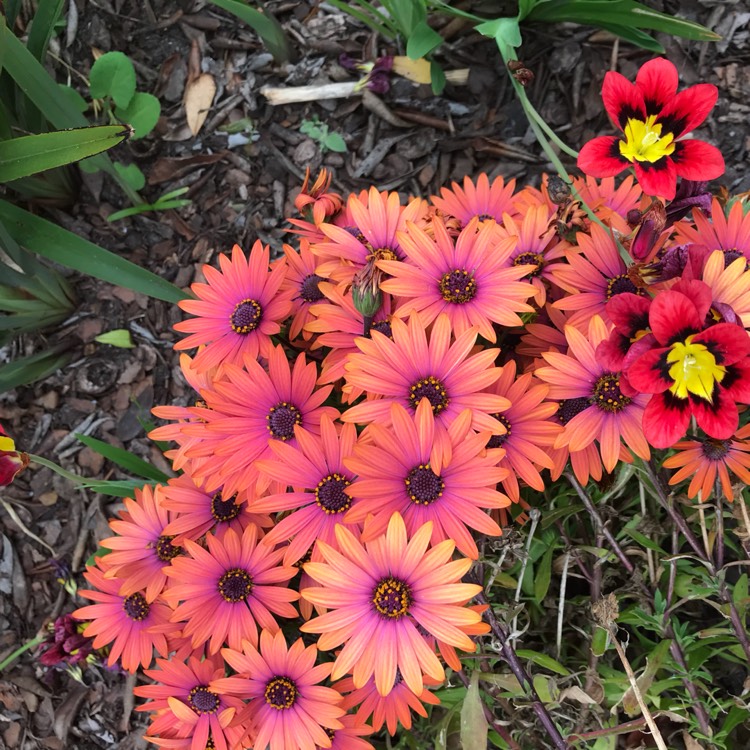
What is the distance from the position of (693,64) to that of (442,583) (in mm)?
1574

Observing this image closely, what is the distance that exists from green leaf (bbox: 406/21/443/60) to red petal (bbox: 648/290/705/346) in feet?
3.12

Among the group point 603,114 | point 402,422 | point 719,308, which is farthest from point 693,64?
point 402,422

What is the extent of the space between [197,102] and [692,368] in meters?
1.59

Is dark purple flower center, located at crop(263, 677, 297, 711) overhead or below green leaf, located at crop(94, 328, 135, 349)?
overhead

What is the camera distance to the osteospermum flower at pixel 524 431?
95 cm

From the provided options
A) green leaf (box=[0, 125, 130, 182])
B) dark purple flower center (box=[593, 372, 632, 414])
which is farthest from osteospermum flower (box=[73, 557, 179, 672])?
dark purple flower center (box=[593, 372, 632, 414])

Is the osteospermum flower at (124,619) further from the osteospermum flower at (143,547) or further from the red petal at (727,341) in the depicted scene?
the red petal at (727,341)

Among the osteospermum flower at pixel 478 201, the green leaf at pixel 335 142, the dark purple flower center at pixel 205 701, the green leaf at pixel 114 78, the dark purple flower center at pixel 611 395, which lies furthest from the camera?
the green leaf at pixel 335 142

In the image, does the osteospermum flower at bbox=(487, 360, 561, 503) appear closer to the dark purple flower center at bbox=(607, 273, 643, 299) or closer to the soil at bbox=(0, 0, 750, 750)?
the dark purple flower center at bbox=(607, 273, 643, 299)

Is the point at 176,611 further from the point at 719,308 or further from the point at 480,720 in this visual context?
the point at 719,308

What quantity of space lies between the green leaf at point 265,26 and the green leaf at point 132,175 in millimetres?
469

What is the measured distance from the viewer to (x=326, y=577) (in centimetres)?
86

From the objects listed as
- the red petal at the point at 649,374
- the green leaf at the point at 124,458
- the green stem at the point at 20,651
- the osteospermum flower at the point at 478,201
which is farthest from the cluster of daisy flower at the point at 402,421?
the green stem at the point at 20,651

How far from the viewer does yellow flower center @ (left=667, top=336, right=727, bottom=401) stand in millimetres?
793
